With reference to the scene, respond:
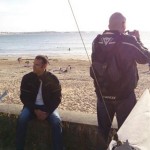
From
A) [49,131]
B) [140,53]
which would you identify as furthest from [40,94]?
[140,53]

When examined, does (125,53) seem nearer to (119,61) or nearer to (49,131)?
(119,61)

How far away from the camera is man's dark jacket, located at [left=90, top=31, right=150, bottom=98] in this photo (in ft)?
11.5

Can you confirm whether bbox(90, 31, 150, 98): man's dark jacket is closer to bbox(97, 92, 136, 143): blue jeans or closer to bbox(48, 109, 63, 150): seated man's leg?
bbox(97, 92, 136, 143): blue jeans

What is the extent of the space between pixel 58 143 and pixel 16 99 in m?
7.76

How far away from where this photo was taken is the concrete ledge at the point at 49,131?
4.61 meters

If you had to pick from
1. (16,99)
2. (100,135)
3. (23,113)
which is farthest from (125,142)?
(16,99)

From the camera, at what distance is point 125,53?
3.51m

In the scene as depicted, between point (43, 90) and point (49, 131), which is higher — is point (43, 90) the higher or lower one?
the higher one

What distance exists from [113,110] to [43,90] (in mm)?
1451

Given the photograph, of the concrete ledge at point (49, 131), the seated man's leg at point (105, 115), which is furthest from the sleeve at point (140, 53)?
the concrete ledge at point (49, 131)

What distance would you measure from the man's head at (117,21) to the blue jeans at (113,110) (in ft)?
2.26

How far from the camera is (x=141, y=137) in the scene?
2.03 meters

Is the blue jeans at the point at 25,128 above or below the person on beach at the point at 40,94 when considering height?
below

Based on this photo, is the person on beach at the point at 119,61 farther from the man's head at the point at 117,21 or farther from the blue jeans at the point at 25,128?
the blue jeans at the point at 25,128
